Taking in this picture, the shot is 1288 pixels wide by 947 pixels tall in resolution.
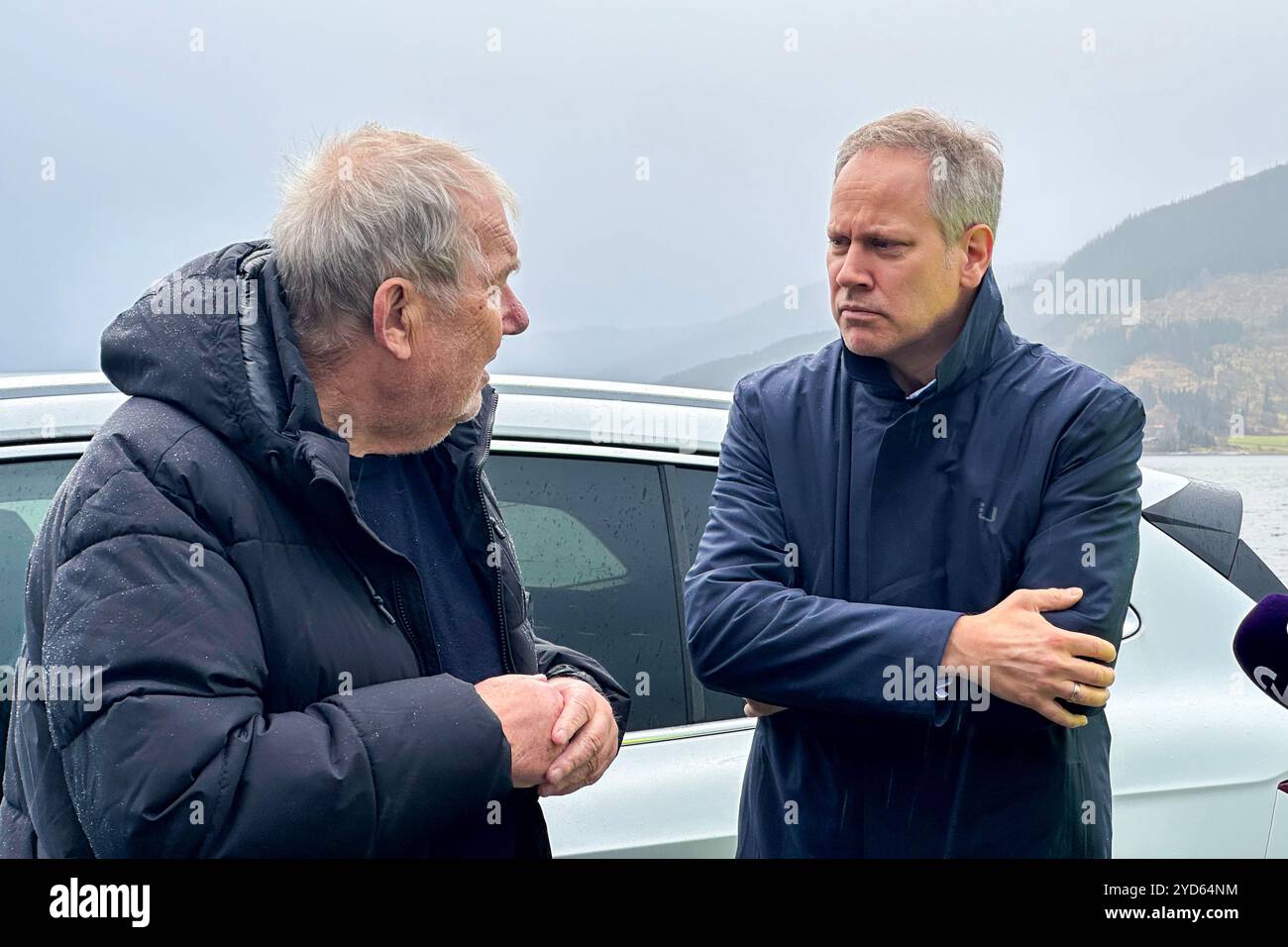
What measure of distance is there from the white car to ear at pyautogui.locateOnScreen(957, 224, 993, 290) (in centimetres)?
67

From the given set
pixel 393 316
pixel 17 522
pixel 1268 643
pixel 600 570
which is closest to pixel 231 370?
pixel 393 316

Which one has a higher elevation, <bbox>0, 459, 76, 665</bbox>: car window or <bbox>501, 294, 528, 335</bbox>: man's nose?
<bbox>501, 294, 528, 335</bbox>: man's nose

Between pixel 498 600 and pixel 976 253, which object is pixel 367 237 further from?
pixel 976 253

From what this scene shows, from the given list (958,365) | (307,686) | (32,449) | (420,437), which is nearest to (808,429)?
(958,365)

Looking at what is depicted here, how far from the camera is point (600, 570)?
93.6 inches

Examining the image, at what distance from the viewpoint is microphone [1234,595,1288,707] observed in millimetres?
1395

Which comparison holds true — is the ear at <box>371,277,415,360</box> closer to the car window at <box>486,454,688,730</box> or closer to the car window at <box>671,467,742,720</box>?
the car window at <box>486,454,688,730</box>

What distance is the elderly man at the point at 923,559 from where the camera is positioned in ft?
5.92

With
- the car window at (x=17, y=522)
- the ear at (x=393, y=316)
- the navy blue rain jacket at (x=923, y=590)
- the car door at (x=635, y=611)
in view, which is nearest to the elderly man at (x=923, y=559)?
the navy blue rain jacket at (x=923, y=590)

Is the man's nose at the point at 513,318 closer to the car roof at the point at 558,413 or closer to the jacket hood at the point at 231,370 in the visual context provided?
the jacket hood at the point at 231,370

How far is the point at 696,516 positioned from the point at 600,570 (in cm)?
23

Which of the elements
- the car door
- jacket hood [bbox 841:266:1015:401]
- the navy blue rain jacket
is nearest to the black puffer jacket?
the navy blue rain jacket
